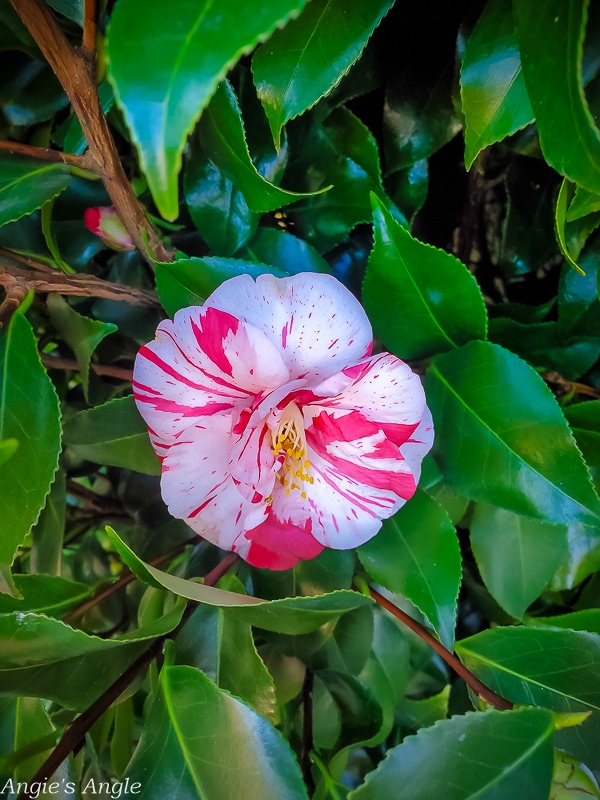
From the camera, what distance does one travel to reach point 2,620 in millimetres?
372

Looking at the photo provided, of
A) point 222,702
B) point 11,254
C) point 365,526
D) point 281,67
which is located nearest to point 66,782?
point 222,702

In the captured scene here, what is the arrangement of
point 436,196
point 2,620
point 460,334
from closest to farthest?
1. point 2,620
2. point 460,334
3. point 436,196

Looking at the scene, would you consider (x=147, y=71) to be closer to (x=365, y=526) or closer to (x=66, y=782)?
(x=365, y=526)

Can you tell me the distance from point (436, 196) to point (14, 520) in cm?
53

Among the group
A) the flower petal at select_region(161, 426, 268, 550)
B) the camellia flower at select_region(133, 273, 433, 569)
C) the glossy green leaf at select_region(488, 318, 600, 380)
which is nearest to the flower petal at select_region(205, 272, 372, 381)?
the camellia flower at select_region(133, 273, 433, 569)

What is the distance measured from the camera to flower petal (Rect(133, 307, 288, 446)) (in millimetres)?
377

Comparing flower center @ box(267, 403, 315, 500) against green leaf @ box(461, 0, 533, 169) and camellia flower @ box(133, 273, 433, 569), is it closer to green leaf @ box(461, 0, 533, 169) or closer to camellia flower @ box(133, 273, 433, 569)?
camellia flower @ box(133, 273, 433, 569)

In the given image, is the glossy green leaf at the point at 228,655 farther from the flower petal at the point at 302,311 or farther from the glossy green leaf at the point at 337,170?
the glossy green leaf at the point at 337,170

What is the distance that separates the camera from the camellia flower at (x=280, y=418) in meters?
0.39

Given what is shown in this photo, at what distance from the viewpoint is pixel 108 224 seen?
0.46m

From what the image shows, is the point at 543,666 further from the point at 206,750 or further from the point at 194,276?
the point at 194,276

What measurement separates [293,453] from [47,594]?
0.24m

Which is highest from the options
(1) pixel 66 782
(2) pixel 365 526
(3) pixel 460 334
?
(3) pixel 460 334

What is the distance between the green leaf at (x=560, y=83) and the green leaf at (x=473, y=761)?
1.13 feet
